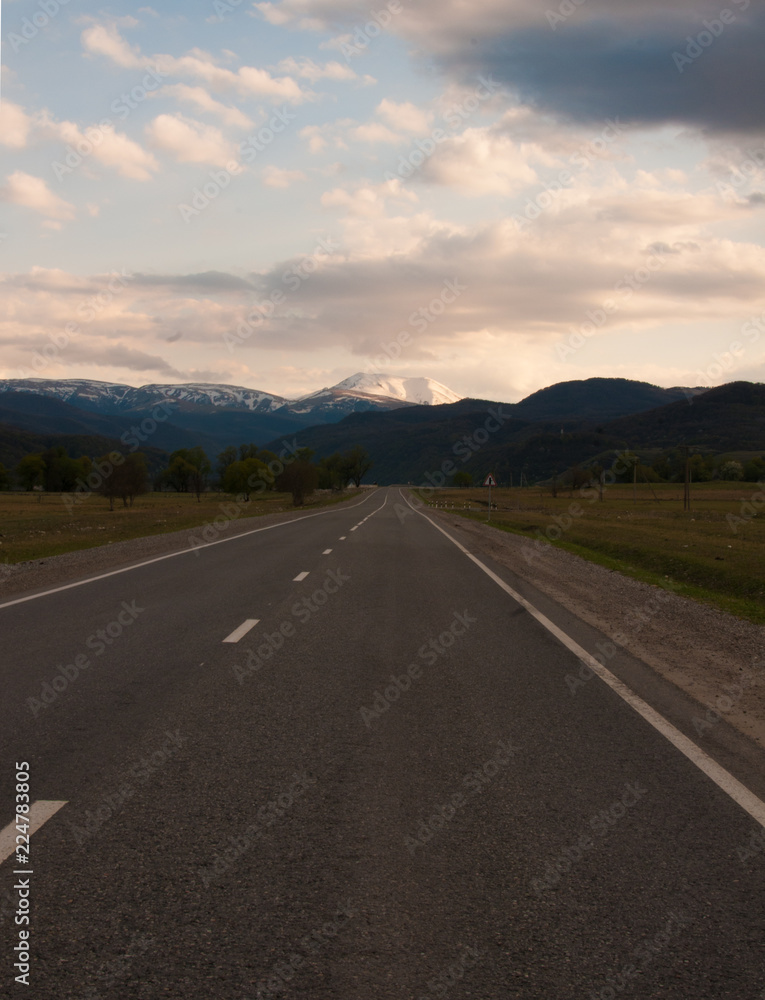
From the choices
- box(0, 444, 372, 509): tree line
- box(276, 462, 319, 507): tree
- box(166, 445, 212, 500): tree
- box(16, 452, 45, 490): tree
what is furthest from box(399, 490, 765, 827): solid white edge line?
box(166, 445, 212, 500): tree

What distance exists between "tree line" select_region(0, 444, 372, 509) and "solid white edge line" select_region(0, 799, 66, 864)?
77.1 metres

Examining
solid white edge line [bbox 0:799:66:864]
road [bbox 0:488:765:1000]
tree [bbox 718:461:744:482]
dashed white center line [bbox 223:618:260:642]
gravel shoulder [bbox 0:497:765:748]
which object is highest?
tree [bbox 718:461:744:482]

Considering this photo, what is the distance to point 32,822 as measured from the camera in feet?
14.5

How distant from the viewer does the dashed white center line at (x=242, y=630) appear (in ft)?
32.2

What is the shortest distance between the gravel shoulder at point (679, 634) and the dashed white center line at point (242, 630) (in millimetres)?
4594

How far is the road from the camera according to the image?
129 inches

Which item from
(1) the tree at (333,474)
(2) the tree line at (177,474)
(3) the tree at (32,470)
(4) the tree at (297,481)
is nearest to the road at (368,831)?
(4) the tree at (297,481)

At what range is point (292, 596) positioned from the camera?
13.5 m

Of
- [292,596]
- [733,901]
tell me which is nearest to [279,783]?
[733,901]

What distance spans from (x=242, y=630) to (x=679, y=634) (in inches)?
227

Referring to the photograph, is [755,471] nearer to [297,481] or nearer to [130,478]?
[297,481]

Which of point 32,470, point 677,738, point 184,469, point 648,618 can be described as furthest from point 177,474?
point 677,738

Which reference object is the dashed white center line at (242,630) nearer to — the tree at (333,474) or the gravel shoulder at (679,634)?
the gravel shoulder at (679,634)

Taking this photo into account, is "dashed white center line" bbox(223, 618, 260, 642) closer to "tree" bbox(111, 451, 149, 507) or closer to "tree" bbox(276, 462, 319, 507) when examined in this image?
"tree" bbox(276, 462, 319, 507)
